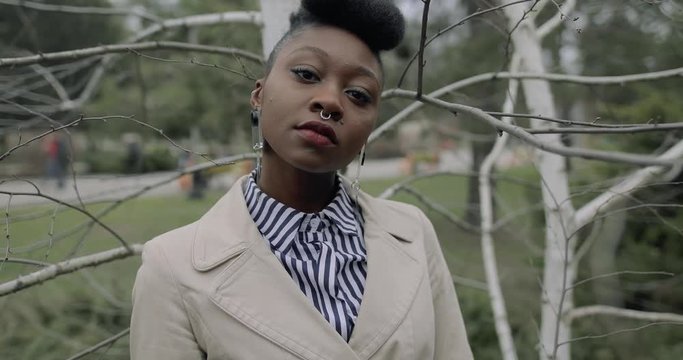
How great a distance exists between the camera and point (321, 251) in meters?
1.40

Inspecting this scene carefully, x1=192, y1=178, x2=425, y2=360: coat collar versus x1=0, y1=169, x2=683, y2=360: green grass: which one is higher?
x1=192, y1=178, x2=425, y2=360: coat collar

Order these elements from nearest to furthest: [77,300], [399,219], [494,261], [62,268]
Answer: [399,219], [62,268], [494,261], [77,300]

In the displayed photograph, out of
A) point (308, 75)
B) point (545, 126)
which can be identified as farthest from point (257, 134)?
point (545, 126)

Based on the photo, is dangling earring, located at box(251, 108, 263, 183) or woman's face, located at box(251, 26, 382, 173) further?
dangling earring, located at box(251, 108, 263, 183)

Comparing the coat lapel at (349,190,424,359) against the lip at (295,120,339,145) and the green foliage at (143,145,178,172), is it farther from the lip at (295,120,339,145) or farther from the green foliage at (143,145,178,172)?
the green foliage at (143,145,178,172)

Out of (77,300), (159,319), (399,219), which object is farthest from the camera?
(77,300)

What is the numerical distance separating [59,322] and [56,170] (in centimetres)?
644

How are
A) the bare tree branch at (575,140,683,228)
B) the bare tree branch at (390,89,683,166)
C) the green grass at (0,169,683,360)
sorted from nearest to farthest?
Result: the bare tree branch at (390,89,683,166) → the bare tree branch at (575,140,683,228) → the green grass at (0,169,683,360)

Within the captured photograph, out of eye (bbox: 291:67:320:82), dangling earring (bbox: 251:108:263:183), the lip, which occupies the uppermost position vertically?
eye (bbox: 291:67:320:82)

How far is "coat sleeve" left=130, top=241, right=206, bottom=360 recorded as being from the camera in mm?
1247

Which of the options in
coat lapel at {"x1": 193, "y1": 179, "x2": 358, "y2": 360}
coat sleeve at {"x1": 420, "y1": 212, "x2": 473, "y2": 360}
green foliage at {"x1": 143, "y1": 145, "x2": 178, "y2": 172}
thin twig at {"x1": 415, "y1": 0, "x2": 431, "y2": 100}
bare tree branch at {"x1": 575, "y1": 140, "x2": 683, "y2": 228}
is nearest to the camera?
thin twig at {"x1": 415, "y1": 0, "x2": 431, "y2": 100}

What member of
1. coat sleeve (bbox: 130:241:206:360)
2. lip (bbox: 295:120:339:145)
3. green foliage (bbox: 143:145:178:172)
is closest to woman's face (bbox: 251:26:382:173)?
lip (bbox: 295:120:339:145)

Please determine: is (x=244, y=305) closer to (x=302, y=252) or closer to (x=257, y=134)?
(x=302, y=252)

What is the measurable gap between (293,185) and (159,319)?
39cm
